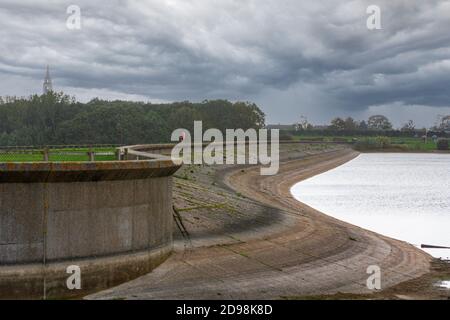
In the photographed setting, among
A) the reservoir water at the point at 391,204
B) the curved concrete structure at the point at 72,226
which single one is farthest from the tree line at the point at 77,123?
the curved concrete structure at the point at 72,226

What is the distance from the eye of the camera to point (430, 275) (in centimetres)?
2141

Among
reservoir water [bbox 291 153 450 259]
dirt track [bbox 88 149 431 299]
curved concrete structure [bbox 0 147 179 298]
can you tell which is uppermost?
curved concrete structure [bbox 0 147 179 298]

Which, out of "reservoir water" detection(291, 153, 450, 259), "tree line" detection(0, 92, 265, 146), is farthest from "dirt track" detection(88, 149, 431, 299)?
"tree line" detection(0, 92, 265, 146)

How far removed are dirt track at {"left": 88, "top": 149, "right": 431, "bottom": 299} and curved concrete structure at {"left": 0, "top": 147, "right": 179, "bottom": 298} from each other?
0.80 metres

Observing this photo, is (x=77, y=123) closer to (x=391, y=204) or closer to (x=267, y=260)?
(x=391, y=204)

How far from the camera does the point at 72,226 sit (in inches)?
653

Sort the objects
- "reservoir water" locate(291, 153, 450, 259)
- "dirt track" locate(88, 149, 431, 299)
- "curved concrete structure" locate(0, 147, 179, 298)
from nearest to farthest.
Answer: "curved concrete structure" locate(0, 147, 179, 298), "dirt track" locate(88, 149, 431, 299), "reservoir water" locate(291, 153, 450, 259)

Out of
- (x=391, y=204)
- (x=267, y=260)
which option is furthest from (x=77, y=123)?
(x=267, y=260)

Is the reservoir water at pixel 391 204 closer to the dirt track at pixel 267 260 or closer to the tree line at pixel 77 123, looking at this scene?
the dirt track at pixel 267 260

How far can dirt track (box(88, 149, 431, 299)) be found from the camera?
17547 mm

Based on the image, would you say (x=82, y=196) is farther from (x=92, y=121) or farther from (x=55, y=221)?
(x=92, y=121)

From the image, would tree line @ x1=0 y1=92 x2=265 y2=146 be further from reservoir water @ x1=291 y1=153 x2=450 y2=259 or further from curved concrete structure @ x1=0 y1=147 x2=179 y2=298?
curved concrete structure @ x1=0 y1=147 x2=179 y2=298

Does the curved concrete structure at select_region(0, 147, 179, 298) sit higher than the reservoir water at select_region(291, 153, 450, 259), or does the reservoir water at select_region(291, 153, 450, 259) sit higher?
the curved concrete structure at select_region(0, 147, 179, 298)

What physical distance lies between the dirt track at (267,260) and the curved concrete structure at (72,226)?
803 mm
